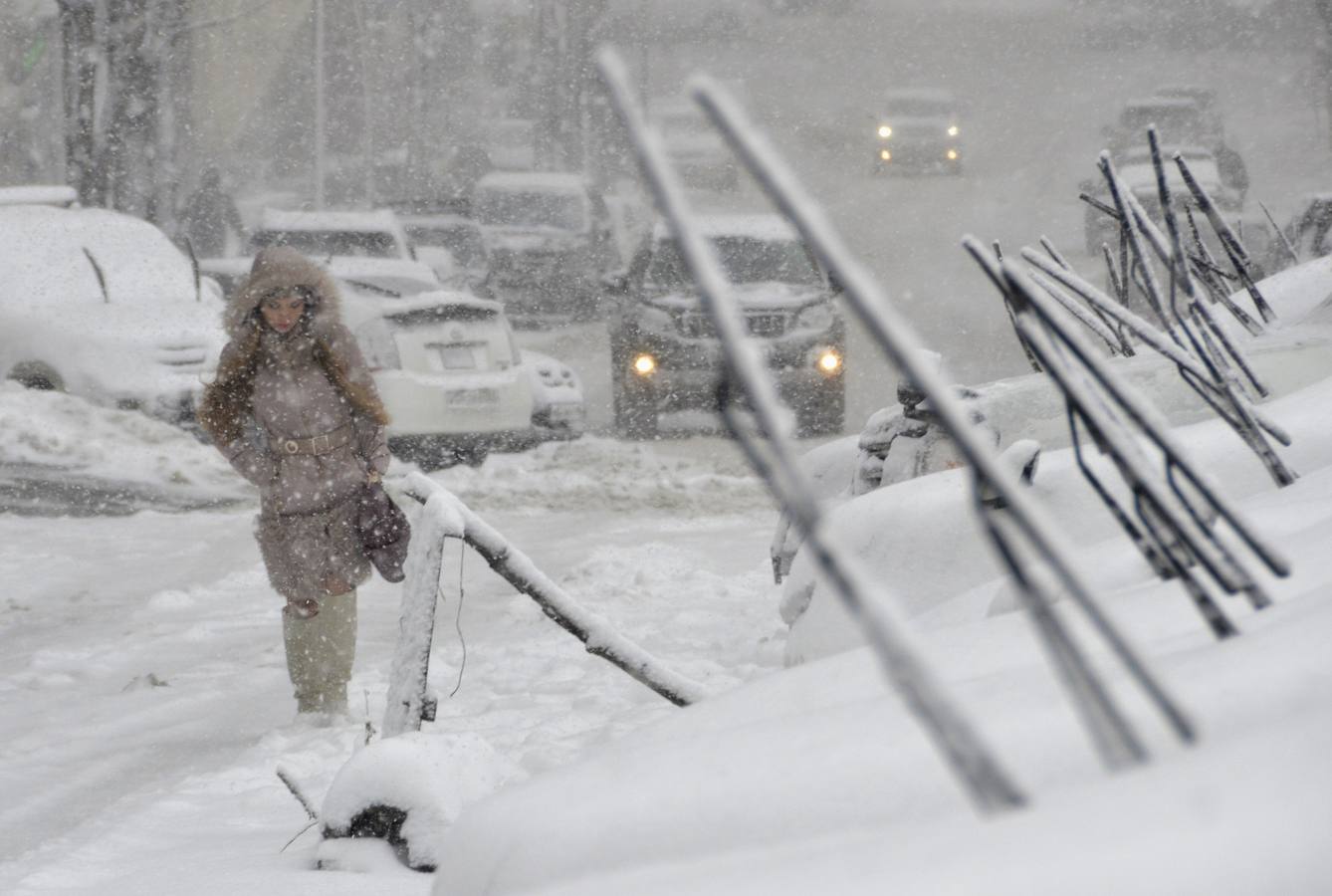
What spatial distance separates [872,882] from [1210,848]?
8.1 inches

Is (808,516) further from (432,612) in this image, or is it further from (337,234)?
(337,234)

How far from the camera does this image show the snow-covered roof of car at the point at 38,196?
566 inches

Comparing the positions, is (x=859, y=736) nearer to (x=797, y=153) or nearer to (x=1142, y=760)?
(x=1142, y=760)

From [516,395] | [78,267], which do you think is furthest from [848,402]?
[78,267]

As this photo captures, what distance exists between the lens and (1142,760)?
123 centimetres

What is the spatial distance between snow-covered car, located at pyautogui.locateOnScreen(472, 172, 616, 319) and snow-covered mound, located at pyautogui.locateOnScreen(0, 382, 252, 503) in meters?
12.8

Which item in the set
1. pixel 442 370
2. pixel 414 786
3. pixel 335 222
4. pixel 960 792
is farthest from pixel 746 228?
pixel 960 792

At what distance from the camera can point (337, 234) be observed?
17.0 m

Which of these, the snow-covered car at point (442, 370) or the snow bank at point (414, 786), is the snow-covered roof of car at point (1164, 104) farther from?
the snow bank at point (414, 786)

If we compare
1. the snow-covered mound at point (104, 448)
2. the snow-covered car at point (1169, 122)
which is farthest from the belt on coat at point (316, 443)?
the snow-covered car at point (1169, 122)

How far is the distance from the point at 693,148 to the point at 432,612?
36764 mm

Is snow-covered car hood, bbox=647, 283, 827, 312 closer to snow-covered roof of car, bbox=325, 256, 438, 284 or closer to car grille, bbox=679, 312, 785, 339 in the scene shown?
car grille, bbox=679, 312, 785, 339

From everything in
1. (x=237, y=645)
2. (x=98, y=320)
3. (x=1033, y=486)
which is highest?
(x=1033, y=486)

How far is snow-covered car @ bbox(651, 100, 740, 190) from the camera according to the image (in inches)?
1577
